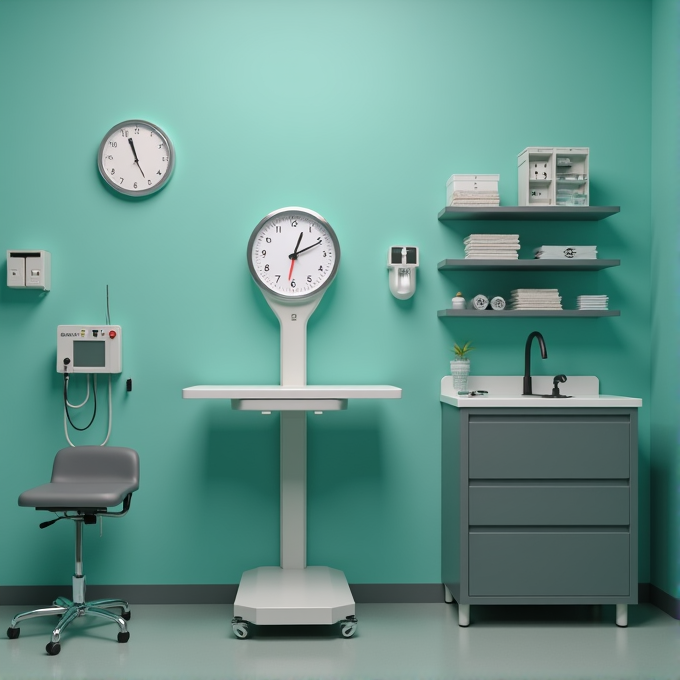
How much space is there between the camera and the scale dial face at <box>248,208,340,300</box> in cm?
354

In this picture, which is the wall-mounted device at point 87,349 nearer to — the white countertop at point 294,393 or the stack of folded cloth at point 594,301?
the white countertop at point 294,393

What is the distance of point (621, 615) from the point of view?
10.7ft

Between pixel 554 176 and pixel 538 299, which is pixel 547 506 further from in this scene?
pixel 554 176

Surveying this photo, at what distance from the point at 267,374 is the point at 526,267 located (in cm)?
143

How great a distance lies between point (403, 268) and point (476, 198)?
0.49m

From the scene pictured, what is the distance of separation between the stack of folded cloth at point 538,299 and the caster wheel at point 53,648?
2576 millimetres

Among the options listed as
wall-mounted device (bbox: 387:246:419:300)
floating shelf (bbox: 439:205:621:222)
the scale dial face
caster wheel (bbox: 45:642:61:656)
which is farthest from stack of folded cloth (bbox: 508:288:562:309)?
caster wheel (bbox: 45:642:61:656)

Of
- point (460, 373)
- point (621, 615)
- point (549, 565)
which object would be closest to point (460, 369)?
point (460, 373)

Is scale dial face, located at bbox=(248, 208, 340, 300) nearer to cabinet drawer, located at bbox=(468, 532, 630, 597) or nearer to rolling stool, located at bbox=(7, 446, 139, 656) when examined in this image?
rolling stool, located at bbox=(7, 446, 139, 656)

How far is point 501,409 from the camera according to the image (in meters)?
3.22

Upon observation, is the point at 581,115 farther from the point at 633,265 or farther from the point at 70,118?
the point at 70,118

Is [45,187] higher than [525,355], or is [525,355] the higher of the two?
[45,187]

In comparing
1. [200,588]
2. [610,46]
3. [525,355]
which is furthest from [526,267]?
[200,588]

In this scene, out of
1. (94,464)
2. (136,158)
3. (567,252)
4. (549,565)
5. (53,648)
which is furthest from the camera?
(136,158)
